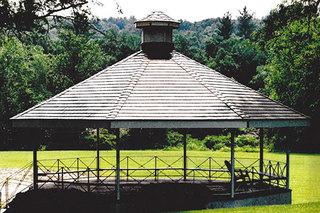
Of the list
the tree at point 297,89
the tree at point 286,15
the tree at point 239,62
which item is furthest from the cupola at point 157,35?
the tree at point 239,62

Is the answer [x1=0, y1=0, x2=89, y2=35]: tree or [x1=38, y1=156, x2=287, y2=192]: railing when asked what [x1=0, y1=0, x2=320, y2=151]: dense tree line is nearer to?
[x1=38, y1=156, x2=287, y2=192]: railing

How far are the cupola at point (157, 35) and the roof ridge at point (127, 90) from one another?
846 millimetres

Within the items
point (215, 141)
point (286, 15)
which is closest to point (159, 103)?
point (286, 15)

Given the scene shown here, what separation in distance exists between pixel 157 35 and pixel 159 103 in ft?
15.3

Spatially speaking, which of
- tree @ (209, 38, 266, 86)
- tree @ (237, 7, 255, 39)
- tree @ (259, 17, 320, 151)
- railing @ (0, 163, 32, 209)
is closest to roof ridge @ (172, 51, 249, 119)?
railing @ (0, 163, 32, 209)

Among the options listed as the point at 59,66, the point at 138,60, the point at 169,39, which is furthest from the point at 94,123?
the point at 59,66

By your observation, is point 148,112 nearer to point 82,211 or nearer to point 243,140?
point 82,211

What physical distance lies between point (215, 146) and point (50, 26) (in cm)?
3980

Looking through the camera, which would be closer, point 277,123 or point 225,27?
point 277,123

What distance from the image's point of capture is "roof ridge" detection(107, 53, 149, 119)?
1662 cm

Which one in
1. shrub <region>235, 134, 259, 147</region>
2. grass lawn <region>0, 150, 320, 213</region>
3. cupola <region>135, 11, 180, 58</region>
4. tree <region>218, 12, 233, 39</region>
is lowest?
shrub <region>235, 134, 259, 147</region>

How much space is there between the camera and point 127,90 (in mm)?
18016

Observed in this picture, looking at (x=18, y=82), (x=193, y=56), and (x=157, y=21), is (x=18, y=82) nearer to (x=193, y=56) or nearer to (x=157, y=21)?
(x=193, y=56)

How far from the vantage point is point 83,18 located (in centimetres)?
1330
